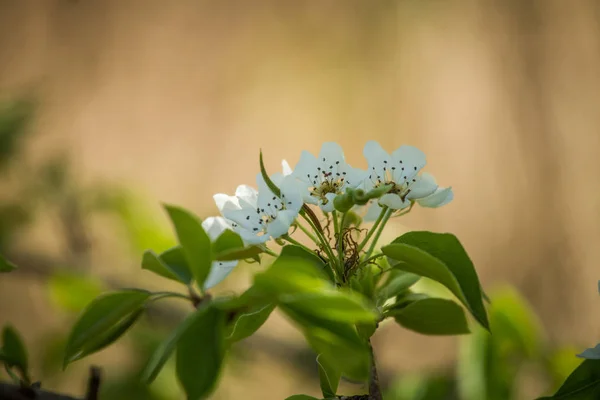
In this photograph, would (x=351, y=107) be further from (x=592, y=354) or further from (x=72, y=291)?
(x=592, y=354)

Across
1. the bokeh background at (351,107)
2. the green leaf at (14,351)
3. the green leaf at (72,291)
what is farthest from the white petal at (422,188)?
the bokeh background at (351,107)

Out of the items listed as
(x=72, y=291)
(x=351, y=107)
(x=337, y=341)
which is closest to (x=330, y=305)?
(x=337, y=341)

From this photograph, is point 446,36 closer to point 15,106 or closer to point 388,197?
point 15,106

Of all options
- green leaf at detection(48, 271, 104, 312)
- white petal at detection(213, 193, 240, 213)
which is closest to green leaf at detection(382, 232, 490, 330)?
white petal at detection(213, 193, 240, 213)

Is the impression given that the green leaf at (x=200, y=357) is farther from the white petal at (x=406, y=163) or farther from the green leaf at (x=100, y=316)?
the white petal at (x=406, y=163)

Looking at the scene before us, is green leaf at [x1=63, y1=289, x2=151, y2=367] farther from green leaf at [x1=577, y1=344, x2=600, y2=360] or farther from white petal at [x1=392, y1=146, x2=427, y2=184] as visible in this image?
green leaf at [x1=577, y1=344, x2=600, y2=360]

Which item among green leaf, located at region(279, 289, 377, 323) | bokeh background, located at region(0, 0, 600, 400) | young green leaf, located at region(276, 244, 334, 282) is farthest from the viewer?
bokeh background, located at region(0, 0, 600, 400)
